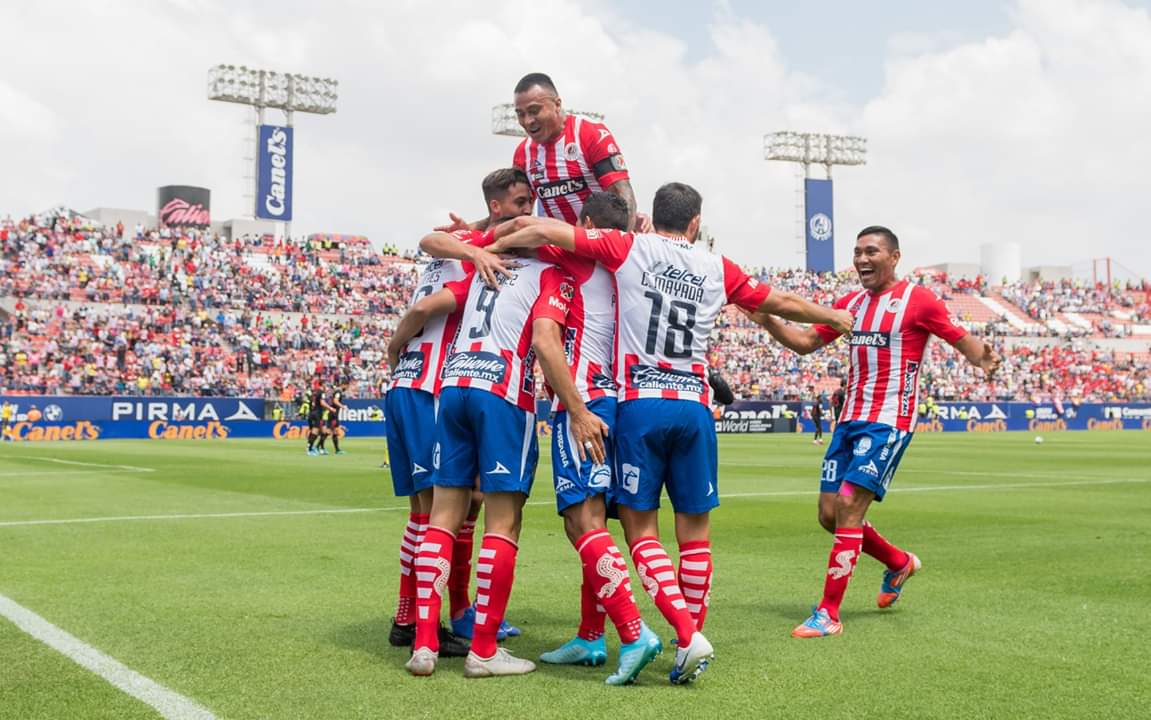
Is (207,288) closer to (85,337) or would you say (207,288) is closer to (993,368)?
(85,337)

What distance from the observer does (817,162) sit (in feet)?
256

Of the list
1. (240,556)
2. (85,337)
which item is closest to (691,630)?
(240,556)

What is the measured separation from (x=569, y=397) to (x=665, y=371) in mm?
556

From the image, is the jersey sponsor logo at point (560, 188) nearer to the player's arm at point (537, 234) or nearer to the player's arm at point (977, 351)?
the player's arm at point (537, 234)

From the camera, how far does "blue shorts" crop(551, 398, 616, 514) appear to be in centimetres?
540

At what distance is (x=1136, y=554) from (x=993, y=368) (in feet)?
11.8

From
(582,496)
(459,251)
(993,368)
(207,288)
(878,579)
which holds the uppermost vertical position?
(207,288)

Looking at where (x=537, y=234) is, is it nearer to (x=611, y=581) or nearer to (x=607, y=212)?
(x=607, y=212)

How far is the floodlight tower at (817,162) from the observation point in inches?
2899

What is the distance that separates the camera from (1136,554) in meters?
9.73

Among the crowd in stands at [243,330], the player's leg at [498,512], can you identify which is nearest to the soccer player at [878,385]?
the player's leg at [498,512]

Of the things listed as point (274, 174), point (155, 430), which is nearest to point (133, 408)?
point (155, 430)

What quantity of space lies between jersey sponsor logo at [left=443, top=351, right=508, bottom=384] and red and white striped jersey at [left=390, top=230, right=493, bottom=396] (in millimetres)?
492

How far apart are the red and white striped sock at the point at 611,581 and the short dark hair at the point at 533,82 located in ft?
9.00
